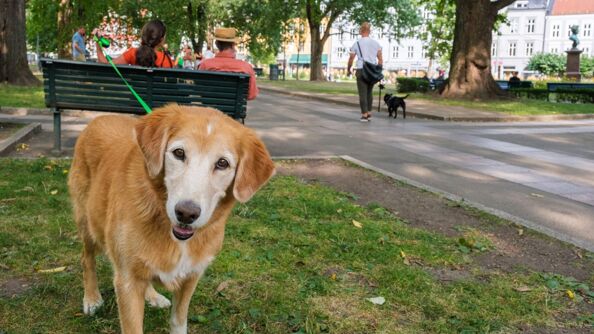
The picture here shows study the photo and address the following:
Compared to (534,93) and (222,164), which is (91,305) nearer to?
(222,164)

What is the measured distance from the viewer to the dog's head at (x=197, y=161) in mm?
2250

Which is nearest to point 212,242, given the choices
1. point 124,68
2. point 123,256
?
point 123,256

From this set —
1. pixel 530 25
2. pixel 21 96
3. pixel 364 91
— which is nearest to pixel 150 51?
pixel 364 91

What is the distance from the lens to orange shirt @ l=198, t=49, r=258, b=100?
7871 mm

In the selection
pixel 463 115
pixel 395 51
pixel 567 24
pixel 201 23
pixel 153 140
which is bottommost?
pixel 463 115

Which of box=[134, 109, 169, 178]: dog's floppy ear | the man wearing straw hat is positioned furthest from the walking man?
box=[134, 109, 169, 178]: dog's floppy ear

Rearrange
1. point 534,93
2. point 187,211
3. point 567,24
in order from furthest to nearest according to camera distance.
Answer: point 567,24
point 534,93
point 187,211

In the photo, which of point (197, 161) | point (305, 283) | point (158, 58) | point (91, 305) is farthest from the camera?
point (158, 58)

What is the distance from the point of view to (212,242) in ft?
8.70

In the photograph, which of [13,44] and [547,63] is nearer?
[13,44]

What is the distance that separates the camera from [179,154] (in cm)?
234

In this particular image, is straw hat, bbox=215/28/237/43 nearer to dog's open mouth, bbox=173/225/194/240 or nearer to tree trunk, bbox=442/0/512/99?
dog's open mouth, bbox=173/225/194/240

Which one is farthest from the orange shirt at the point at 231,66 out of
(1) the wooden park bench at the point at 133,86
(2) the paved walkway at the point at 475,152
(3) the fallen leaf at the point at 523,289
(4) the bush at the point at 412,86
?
(4) the bush at the point at 412,86

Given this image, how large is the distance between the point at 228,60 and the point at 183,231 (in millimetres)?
6010
